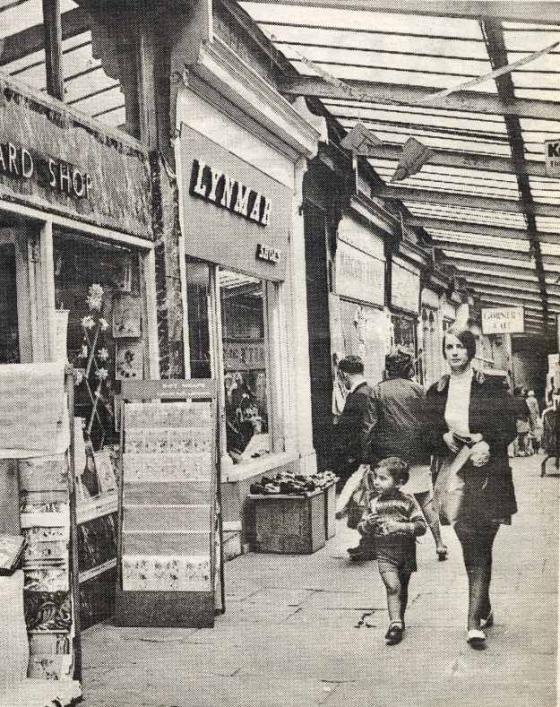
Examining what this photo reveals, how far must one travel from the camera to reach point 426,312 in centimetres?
520

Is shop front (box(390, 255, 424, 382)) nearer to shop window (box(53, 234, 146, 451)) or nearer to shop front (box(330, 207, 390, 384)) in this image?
shop front (box(330, 207, 390, 384))

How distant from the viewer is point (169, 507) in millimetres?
4562

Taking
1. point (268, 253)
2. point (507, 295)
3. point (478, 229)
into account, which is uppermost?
point (478, 229)

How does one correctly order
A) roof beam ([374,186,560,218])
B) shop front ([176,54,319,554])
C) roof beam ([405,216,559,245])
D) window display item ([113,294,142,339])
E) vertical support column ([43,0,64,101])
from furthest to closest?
roof beam ([405,216,559,245]) < roof beam ([374,186,560,218]) < shop front ([176,54,319,554]) < window display item ([113,294,142,339]) < vertical support column ([43,0,64,101])

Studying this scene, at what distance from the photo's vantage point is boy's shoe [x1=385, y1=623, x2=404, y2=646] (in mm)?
3959

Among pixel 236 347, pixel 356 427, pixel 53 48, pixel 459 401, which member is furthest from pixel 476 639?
pixel 53 48

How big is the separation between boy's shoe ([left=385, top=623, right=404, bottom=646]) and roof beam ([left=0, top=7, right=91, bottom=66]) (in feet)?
10.8

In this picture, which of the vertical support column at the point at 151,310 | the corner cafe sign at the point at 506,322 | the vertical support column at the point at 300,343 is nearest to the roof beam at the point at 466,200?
the vertical support column at the point at 300,343

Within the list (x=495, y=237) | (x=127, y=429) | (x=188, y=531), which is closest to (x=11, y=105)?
(x=127, y=429)

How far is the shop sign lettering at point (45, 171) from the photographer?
13.0 feet

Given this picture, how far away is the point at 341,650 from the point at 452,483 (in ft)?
2.98

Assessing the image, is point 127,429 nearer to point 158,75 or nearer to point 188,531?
point 188,531

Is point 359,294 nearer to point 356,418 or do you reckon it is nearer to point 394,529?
point 356,418

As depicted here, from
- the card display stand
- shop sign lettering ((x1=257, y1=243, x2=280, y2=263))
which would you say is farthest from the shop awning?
the card display stand
